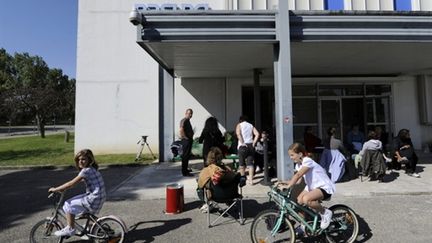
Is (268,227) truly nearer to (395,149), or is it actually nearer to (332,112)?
(395,149)

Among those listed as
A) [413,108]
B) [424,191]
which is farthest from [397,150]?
[413,108]

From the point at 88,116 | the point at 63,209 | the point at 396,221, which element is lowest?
the point at 396,221

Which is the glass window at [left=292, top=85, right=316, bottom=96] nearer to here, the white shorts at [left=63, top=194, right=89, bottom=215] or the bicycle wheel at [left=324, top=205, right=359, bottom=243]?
the bicycle wheel at [left=324, top=205, right=359, bottom=243]

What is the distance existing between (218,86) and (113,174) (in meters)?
5.54

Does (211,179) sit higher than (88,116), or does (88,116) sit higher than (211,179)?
(88,116)

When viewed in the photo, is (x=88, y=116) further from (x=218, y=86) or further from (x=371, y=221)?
(x=371, y=221)

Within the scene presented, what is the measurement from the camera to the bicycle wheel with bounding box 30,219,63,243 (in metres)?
4.29

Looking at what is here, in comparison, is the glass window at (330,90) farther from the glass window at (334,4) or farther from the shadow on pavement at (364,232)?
the shadow on pavement at (364,232)

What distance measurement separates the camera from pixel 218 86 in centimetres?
1349

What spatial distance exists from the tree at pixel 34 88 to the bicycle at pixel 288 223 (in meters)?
25.6

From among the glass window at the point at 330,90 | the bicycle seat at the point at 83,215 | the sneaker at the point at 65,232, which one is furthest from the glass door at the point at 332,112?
the sneaker at the point at 65,232

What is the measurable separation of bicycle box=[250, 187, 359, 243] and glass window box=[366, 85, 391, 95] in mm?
10711

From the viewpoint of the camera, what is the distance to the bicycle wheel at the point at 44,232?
429cm

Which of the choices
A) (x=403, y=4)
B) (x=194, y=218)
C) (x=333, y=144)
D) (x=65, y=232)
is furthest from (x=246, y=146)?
(x=403, y=4)
